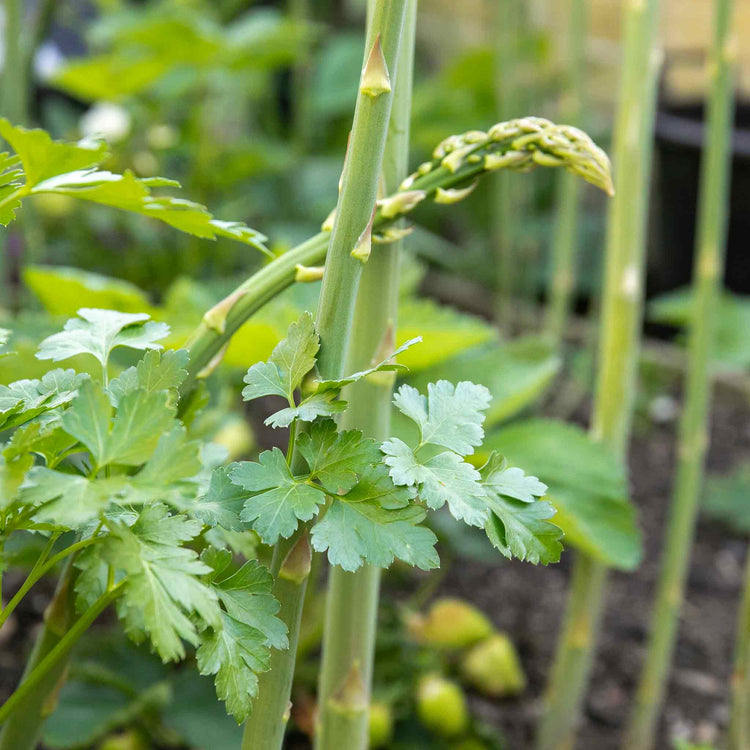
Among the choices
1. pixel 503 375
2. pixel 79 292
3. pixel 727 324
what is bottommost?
pixel 727 324

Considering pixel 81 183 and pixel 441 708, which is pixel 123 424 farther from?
pixel 441 708

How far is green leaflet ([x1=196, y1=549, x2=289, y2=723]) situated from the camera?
0.31 metres

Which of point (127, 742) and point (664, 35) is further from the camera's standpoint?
point (664, 35)

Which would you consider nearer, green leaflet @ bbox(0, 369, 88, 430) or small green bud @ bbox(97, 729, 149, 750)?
green leaflet @ bbox(0, 369, 88, 430)

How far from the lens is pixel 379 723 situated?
Answer: 851mm

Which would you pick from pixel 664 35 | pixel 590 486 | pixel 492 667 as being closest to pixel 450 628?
pixel 492 667

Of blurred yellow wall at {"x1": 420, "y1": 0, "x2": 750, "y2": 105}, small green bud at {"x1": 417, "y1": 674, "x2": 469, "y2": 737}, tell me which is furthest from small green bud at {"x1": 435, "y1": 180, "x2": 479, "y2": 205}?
blurred yellow wall at {"x1": 420, "y1": 0, "x2": 750, "y2": 105}

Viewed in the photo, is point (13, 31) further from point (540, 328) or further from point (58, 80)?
point (540, 328)

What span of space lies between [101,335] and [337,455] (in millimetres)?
130

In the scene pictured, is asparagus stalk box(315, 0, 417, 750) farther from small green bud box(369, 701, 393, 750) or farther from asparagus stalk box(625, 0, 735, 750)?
asparagus stalk box(625, 0, 735, 750)

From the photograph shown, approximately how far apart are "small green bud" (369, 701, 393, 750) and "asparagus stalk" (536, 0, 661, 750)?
0.17 meters

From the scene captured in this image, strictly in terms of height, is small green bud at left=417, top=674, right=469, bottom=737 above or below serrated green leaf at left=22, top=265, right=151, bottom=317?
below

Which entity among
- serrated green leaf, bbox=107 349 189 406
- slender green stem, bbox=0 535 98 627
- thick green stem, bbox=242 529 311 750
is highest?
serrated green leaf, bbox=107 349 189 406

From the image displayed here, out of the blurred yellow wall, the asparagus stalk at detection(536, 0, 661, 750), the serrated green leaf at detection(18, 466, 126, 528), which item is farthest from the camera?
the blurred yellow wall
